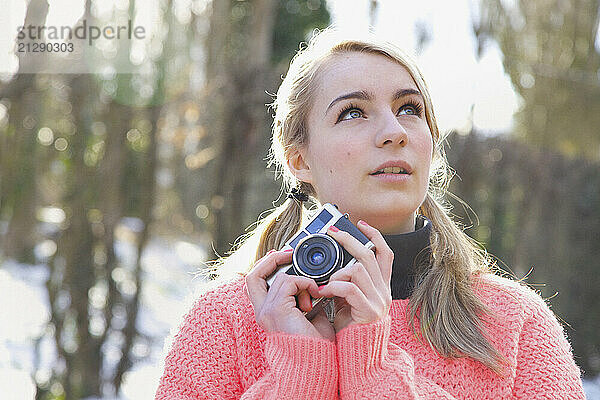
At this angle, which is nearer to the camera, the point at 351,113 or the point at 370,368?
the point at 370,368

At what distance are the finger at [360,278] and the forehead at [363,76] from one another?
20.7 inches

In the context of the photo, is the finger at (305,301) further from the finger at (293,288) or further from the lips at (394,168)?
the lips at (394,168)

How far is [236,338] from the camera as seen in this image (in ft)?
5.91

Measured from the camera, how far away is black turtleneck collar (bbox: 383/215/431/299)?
1869 millimetres

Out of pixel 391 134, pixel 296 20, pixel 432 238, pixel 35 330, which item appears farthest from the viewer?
pixel 296 20

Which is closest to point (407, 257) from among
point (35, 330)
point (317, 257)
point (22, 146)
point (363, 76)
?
point (317, 257)

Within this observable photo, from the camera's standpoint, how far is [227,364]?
176cm

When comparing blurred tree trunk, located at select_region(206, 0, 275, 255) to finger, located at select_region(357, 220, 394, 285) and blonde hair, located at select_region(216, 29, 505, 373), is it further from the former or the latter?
finger, located at select_region(357, 220, 394, 285)

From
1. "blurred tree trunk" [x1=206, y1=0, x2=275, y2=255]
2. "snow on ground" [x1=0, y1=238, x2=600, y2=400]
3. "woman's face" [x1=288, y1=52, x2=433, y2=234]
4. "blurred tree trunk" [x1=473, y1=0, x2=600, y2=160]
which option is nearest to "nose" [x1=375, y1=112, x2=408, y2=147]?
"woman's face" [x1=288, y1=52, x2=433, y2=234]

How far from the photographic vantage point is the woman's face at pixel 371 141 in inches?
70.3

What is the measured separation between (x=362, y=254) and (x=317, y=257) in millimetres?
108

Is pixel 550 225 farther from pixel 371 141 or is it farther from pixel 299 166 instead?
pixel 371 141

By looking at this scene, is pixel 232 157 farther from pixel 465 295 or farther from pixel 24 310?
pixel 465 295

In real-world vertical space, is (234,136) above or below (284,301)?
above
